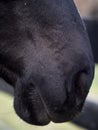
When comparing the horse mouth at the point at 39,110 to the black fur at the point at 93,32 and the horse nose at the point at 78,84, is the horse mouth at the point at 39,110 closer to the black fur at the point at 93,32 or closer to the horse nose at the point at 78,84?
the horse nose at the point at 78,84

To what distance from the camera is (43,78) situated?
5.37 ft

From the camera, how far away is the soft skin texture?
1598mm

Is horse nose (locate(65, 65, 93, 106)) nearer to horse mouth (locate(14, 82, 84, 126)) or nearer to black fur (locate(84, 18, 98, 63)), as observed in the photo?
horse mouth (locate(14, 82, 84, 126))

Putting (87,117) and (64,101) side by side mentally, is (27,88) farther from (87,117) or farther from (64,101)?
(87,117)

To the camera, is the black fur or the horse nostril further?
the black fur

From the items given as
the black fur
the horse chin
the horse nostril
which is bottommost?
the black fur

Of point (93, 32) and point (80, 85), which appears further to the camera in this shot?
point (93, 32)

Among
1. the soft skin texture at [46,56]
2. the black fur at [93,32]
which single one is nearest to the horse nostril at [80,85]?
the soft skin texture at [46,56]

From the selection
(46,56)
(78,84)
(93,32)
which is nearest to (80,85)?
(78,84)

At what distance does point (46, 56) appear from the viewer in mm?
1646

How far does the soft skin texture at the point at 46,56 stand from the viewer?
1.60 m

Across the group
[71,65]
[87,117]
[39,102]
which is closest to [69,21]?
[71,65]

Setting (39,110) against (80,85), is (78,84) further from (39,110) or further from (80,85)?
(39,110)

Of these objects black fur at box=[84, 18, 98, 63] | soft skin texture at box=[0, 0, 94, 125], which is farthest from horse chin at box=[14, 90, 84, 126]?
black fur at box=[84, 18, 98, 63]
